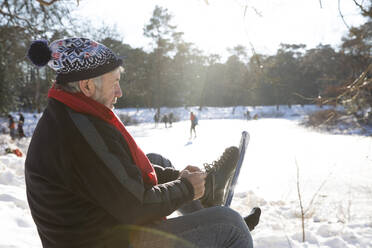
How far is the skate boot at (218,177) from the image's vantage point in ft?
5.03

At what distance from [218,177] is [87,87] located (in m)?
0.96

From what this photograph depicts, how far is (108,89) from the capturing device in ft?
3.91

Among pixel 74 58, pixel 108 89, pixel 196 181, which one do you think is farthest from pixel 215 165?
pixel 74 58

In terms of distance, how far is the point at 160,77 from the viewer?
36656mm

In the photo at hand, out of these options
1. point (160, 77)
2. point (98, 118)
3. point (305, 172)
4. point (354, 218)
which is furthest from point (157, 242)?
point (160, 77)

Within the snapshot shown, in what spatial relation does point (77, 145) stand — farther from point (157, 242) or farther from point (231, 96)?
point (231, 96)

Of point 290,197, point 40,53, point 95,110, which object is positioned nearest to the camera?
point 95,110

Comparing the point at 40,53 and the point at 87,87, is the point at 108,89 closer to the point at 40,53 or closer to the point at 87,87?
the point at 87,87

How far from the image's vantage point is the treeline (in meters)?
5.34

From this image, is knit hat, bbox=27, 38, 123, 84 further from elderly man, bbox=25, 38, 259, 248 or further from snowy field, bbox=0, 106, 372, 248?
snowy field, bbox=0, 106, 372, 248

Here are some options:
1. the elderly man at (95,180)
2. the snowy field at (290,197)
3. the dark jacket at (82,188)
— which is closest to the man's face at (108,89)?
the elderly man at (95,180)

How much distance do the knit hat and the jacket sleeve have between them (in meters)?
0.27

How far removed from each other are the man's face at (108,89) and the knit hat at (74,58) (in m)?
0.03

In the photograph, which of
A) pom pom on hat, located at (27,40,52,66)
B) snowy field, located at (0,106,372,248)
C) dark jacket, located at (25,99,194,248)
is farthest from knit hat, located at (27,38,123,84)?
snowy field, located at (0,106,372,248)
